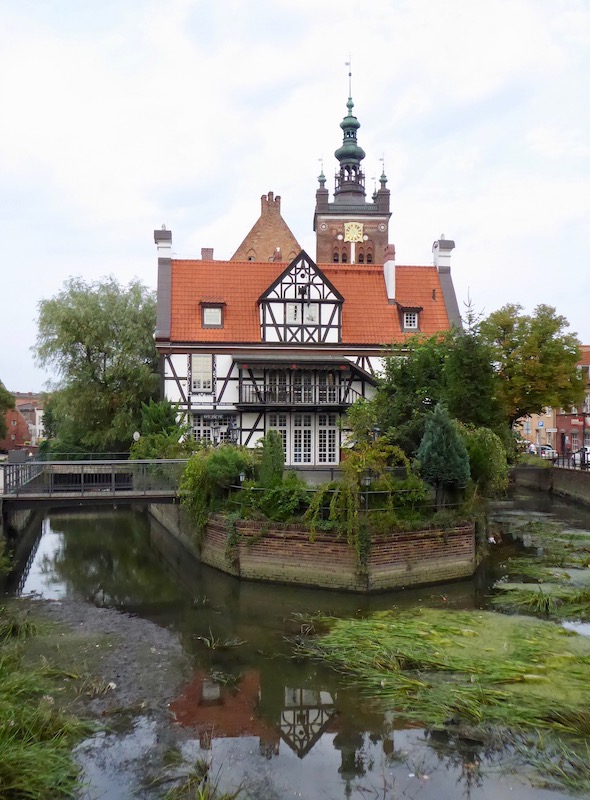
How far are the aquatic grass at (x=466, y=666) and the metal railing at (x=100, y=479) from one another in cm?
803

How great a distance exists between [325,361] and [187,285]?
7918 millimetres

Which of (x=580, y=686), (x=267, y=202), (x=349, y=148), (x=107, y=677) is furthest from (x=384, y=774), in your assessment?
(x=349, y=148)

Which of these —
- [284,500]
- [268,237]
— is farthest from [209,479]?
[268,237]

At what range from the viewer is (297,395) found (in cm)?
3019

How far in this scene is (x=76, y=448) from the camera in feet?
109

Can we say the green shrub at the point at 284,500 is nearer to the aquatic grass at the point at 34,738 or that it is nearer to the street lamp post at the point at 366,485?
the street lamp post at the point at 366,485

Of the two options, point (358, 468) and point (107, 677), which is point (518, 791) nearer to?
point (107, 677)

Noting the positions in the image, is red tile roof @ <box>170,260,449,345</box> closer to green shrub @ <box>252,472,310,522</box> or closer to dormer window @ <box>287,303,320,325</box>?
dormer window @ <box>287,303,320,325</box>

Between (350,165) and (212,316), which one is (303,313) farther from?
(350,165)

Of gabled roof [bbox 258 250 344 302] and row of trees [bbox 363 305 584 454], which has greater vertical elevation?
gabled roof [bbox 258 250 344 302]

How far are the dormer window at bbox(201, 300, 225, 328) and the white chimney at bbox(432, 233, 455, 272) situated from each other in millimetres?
11777

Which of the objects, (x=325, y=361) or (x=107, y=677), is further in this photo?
(x=325, y=361)

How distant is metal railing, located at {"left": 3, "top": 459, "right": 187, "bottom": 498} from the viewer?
63.7 feet

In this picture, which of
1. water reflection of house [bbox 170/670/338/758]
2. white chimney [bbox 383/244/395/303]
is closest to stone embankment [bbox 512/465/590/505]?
white chimney [bbox 383/244/395/303]
